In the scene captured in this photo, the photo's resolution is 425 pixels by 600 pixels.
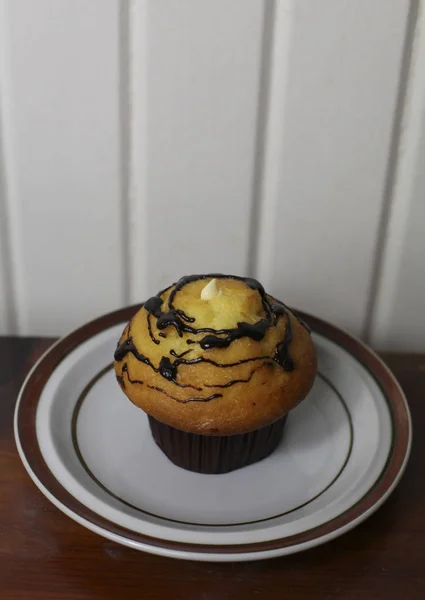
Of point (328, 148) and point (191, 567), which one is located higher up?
point (328, 148)

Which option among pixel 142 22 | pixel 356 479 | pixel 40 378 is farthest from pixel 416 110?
pixel 40 378

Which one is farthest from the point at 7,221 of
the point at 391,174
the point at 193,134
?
the point at 391,174

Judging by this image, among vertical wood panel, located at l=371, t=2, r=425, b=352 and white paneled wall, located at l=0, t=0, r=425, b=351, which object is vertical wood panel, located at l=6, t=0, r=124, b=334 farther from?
vertical wood panel, located at l=371, t=2, r=425, b=352

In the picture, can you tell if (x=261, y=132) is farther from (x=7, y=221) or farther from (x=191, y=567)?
(x=191, y=567)

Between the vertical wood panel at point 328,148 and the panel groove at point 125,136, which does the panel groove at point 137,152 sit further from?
the vertical wood panel at point 328,148

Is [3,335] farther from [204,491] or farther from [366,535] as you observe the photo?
[366,535]

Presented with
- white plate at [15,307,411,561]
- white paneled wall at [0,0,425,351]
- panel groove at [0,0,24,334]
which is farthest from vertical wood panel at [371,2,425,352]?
panel groove at [0,0,24,334]
